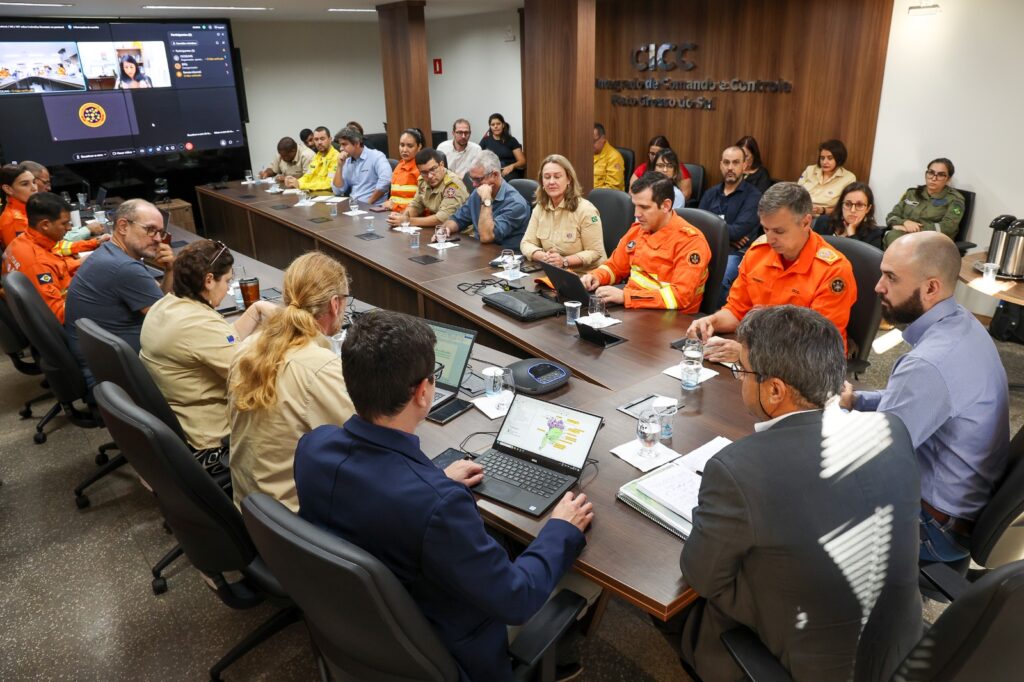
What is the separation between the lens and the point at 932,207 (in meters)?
5.02

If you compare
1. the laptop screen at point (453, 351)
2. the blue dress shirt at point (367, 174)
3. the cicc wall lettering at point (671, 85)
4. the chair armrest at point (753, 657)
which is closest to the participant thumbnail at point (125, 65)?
the blue dress shirt at point (367, 174)

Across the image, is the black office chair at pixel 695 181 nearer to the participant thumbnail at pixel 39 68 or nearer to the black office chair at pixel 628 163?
the black office chair at pixel 628 163

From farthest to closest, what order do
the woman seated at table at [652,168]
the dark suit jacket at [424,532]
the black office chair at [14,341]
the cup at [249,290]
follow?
the woman seated at table at [652,168] → the black office chair at [14,341] → the cup at [249,290] → the dark suit jacket at [424,532]

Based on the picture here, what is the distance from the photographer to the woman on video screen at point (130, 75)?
8172 mm

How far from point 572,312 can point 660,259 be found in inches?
26.3

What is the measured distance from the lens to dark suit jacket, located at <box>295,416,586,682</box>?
53.0 inches

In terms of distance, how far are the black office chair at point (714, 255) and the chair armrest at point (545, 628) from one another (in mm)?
2225

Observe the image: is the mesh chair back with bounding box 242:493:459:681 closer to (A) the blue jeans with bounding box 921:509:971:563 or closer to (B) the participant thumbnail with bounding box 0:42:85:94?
(A) the blue jeans with bounding box 921:509:971:563

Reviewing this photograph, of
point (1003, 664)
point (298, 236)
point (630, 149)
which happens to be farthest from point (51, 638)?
point (630, 149)

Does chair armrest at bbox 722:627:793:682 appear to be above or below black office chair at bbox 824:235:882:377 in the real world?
below

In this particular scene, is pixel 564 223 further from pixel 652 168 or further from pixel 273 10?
pixel 273 10

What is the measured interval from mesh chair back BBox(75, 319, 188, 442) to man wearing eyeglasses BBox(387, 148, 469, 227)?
9.79 ft

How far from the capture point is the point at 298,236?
5.77 metres

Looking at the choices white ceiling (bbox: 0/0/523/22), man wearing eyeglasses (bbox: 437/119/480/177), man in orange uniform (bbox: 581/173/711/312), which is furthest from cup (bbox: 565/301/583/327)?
white ceiling (bbox: 0/0/523/22)
